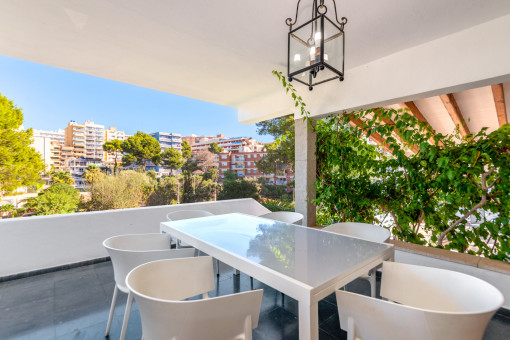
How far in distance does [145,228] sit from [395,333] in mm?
3445

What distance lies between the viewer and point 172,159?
9.05 metres

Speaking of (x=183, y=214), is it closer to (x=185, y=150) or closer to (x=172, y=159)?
(x=172, y=159)

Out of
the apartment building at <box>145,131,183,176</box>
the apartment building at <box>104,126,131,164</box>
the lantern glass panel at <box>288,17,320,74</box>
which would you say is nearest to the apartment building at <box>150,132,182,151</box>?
the apartment building at <box>145,131,183,176</box>

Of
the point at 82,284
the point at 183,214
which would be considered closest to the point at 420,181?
the point at 183,214

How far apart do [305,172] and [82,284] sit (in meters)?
2.95

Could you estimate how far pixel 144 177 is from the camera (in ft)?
22.7

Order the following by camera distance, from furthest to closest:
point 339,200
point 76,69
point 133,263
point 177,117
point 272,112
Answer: point 177,117 → point 272,112 → point 339,200 → point 76,69 → point 133,263

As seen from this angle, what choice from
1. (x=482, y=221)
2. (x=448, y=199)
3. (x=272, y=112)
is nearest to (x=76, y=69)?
(x=272, y=112)

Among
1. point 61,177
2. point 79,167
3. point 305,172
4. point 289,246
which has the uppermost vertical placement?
Answer: point 79,167

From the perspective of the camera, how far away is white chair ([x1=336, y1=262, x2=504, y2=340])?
0.79 m

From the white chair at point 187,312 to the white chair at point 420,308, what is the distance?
16.4 inches

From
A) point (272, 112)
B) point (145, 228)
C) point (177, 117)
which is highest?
point (177, 117)

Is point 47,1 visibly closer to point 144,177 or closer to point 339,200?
point 339,200

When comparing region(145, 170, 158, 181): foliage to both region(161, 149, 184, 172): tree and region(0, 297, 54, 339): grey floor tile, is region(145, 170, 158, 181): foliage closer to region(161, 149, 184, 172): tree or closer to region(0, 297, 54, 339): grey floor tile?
region(161, 149, 184, 172): tree
